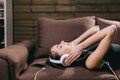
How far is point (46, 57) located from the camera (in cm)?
280

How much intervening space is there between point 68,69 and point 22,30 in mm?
1561

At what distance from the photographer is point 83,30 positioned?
2.75 metres

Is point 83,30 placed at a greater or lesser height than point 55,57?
greater

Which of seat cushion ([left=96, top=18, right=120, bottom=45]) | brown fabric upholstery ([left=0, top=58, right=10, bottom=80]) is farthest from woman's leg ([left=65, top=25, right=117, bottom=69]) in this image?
brown fabric upholstery ([left=0, top=58, right=10, bottom=80])

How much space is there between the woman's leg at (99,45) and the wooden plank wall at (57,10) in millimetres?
1225

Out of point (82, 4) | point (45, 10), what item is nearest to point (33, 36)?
point (45, 10)

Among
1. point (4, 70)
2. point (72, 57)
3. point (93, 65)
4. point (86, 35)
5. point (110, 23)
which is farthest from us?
point (110, 23)

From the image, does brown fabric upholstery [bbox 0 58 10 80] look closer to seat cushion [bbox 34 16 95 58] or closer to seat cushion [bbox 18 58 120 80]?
seat cushion [bbox 18 58 120 80]

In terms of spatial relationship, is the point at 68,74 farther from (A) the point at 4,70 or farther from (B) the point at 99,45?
(A) the point at 4,70

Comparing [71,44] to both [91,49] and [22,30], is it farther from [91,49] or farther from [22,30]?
[22,30]

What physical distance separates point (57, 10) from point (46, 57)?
979 millimetres

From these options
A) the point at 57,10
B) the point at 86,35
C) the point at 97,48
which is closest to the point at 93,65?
the point at 97,48

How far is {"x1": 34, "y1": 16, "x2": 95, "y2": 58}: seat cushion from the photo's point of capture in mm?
2744

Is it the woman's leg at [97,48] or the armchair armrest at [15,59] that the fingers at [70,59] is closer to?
the woman's leg at [97,48]
